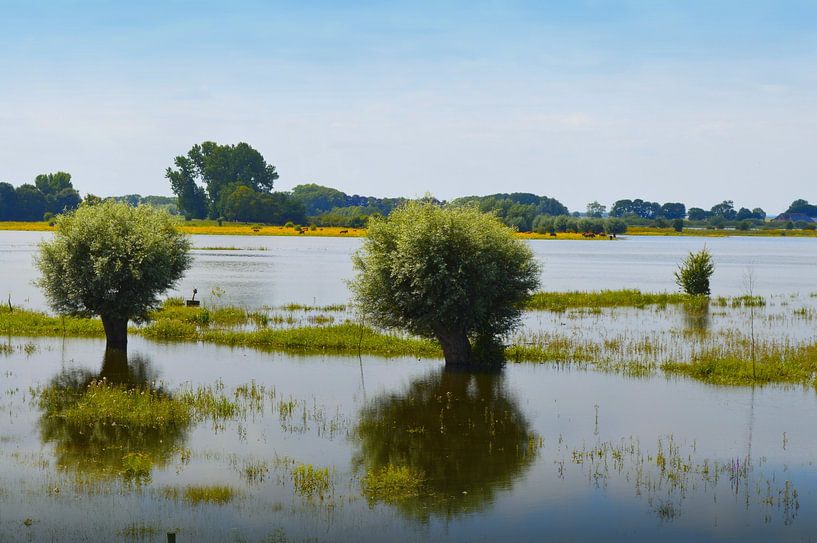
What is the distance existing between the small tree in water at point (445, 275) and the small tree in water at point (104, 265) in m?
10.2

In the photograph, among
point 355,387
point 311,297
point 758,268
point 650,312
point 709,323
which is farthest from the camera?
point 758,268

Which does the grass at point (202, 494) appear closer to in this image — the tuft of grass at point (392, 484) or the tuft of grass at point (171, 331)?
the tuft of grass at point (392, 484)

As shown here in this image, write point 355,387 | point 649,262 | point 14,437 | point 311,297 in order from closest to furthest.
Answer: point 14,437, point 355,387, point 311,297, point 649,262

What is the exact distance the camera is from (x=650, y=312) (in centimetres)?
6388

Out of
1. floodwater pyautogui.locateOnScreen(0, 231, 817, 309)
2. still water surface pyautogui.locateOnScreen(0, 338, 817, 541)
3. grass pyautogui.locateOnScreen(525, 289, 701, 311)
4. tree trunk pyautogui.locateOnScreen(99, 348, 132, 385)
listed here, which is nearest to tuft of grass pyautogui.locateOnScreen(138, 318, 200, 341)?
tree trunk pyautogui.locateOnScreen(99, 348, 132, 385)

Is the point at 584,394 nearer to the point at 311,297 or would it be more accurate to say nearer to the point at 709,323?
the point at 709,323

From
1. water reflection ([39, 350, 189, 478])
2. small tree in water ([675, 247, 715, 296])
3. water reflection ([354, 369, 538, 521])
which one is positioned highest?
small tree in water ([675, 247, 715, 296])

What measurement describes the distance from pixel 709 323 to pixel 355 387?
30899 millimetres

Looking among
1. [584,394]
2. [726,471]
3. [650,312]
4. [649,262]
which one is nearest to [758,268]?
[649,262]

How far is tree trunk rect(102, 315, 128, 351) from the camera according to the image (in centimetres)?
4256

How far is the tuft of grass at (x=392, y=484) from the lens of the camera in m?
20.5

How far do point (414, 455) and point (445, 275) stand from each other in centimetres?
1323

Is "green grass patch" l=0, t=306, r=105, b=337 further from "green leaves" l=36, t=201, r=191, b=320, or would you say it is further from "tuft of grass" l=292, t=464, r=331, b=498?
"tuft of grass" l=292, t=464, r=331, b=498

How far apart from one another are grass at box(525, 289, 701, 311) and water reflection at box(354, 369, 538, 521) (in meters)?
33.8
